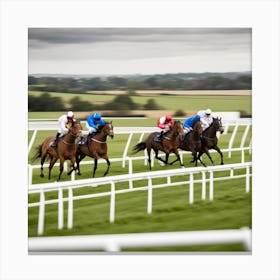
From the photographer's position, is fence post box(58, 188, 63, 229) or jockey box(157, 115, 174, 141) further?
jockey box(157, 115, 174, 141)

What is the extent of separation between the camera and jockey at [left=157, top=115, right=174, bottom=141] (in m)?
7.55

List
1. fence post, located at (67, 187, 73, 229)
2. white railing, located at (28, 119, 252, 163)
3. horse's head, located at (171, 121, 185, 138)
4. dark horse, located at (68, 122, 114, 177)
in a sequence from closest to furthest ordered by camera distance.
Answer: fence post, located at (67, 187, 73, 229) → white railing, located at (28, 119, 252, 163) → dark horse, located at (68, 122, 114, 177) → horse's head, located at (171, 121, 185, 138)

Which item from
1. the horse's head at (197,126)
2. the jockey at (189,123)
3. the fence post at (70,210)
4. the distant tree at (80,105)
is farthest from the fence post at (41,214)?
the horse's head at (197,126)

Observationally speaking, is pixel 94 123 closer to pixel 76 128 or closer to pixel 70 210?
pixel 76 128

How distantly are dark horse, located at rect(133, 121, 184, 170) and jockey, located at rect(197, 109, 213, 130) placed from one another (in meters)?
0.27

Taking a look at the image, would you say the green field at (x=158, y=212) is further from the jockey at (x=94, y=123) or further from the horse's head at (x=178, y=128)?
the horse's head at (x=178, y=128)

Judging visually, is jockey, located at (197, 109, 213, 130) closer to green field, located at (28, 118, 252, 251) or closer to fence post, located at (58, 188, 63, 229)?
green field, located at (28, 118, 252, 251)

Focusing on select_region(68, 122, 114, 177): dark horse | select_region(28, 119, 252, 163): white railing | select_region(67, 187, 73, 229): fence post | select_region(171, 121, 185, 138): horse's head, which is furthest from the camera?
select_region(171, 121, 185, 138): horse's head

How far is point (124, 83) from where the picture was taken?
7398 mm

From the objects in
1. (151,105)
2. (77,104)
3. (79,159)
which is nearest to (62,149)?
(79,159)

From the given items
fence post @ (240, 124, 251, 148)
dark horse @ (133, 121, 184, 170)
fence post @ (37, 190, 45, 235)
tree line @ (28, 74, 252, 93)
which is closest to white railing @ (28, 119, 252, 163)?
fence post @ (240, 124, 251, 148)

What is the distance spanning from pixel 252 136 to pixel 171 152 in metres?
1.06

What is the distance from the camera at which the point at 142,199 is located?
744 centimetres
